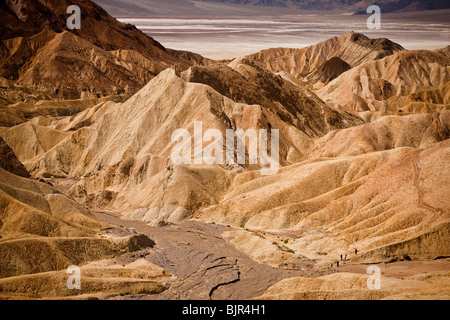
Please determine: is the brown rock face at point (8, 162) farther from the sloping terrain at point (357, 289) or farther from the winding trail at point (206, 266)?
the sloping terrain at point (357, 289)

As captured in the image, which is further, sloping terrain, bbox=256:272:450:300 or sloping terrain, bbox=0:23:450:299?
sloping terrain, bbox=0:23:450:299

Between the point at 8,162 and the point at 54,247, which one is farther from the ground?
the point at 8,162

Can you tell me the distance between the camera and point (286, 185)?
3255 inches

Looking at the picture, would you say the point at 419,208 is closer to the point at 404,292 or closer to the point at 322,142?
the point at 404,292

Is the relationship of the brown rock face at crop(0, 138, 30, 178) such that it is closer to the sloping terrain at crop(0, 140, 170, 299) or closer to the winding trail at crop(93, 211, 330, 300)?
the sloping terrain at crop(0, 140, 170, 299)

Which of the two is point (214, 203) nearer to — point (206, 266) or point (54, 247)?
point (206, 266)

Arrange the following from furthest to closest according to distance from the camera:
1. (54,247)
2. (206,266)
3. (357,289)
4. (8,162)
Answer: (8,162) < (206,266) < (54,247) < (357,289)

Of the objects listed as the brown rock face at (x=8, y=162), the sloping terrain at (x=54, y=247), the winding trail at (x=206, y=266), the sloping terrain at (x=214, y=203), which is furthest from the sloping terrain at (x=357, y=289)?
the brown rock face at (x=8, y=162)

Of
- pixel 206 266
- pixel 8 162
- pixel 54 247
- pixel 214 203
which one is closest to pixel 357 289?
pixel 206 266

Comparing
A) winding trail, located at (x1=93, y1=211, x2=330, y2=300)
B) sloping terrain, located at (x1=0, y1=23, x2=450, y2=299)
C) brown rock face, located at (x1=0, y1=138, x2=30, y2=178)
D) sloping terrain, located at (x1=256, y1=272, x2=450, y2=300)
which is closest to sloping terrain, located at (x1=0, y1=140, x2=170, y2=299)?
sloping terrain, located at (x1=0, y1=23, x2=450, y2=299)

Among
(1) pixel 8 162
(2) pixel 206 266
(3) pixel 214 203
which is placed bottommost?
(2) pixel 206 266

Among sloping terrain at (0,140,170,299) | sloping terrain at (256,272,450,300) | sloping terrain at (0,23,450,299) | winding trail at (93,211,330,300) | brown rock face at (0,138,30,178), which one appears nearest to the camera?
sloping terrain at (256,272,450,300)

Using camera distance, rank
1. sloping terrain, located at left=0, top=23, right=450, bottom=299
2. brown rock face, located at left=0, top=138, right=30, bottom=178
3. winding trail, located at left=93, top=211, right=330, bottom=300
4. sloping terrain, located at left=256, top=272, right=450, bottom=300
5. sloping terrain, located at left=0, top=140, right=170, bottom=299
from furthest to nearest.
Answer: brown rock face, located at left=0, top=138, right=30, bottom=178 → sloping terrain, located at left=0, top=23, right=450, bottom=299 → winding trail, located at left=93, top=211, right=330, bottom=300 → sloping terrain, located at left=0, top=140, right=170, bottom=299 → sloping terrain, located at left=256, top=272, right=450, bottom=300

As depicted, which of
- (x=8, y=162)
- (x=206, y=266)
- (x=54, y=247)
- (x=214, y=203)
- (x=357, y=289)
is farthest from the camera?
(x=214, y=203)
